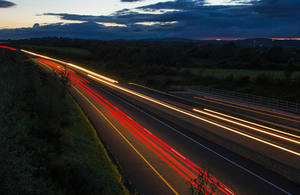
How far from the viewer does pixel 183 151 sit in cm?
1656

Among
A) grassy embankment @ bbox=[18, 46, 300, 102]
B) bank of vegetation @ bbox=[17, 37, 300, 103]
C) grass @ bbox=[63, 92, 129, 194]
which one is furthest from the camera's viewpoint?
bank of vegetation @ bbox=[17, 37, 300, 103]

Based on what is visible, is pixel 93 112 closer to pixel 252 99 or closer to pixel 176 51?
pixel 252 99

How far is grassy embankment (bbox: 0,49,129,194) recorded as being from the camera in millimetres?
5195

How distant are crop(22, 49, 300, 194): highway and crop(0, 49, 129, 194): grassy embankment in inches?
67.8

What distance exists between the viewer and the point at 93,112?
1115 inches

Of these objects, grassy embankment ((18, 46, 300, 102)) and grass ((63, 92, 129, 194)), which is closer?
grass ((63, 92, 129, 194))

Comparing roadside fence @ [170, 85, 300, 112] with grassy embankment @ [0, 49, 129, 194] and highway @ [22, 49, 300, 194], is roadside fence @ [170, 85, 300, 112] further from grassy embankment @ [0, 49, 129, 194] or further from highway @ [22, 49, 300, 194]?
grassy embankment @ [0, 49, 129, 194]

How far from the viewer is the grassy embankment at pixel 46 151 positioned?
5195mm

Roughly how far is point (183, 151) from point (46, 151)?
964 centimetres

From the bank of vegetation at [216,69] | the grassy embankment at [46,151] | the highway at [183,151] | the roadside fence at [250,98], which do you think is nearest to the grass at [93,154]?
the grassy embankment at [46,151]

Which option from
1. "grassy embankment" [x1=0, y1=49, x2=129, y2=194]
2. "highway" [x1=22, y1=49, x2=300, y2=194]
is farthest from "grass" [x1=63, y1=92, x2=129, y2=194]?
"highway" [x1=22, y1=49, x2=300, y2=194]

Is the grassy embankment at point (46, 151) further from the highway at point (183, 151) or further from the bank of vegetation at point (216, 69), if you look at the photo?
the bank of vegetation at point (216, 69)

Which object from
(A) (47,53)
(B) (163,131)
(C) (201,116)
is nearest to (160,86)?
(C) (201,116)

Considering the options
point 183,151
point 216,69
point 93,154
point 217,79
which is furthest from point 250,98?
point 216,69
